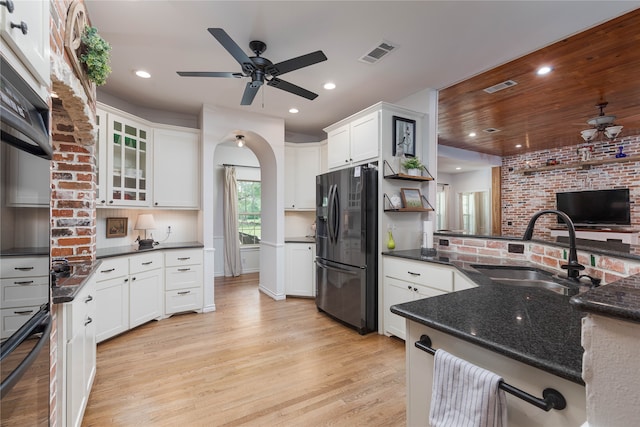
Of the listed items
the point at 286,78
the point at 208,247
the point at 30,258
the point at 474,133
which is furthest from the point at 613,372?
the point at 474,133

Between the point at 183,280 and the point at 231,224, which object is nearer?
the point at 183,280

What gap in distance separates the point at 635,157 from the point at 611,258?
5.25 metres

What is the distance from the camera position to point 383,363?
2.47m

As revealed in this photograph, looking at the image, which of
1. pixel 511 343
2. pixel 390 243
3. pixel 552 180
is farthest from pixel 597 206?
pixel 511 343

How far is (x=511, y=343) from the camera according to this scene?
2.75 ft

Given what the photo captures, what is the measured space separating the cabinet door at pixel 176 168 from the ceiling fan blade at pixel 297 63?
6.66ft

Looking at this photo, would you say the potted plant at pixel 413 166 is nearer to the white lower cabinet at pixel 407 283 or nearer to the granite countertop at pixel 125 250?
the white lower cabinet at pixel 407 283

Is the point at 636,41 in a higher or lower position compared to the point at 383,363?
higher

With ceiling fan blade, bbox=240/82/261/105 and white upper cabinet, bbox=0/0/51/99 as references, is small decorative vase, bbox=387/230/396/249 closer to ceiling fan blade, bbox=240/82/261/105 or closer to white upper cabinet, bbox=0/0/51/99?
ceiling fan blade, bbox=240/82/261/105

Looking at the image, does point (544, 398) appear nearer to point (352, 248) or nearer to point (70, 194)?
point (352, 248)

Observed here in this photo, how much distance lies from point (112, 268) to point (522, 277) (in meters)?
3.54

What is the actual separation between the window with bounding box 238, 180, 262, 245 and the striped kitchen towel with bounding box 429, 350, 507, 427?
18.1 feet

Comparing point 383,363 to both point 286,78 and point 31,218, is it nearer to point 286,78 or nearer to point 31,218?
point 31,218

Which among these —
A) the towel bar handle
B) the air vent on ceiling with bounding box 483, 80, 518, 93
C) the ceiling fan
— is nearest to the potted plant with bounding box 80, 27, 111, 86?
the ceiling fan
